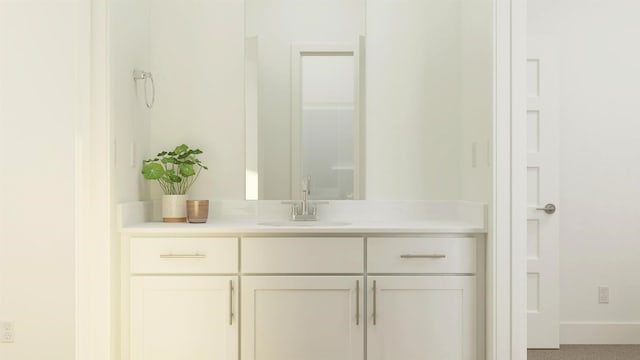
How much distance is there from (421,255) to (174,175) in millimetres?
1285

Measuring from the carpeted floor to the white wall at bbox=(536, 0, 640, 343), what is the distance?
0.21ft

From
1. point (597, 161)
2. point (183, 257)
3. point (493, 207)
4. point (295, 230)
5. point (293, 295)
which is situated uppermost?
point (597, 161)

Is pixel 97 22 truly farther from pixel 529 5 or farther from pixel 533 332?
pixel 533 332

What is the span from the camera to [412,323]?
8.55ft

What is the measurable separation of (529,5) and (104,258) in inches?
112

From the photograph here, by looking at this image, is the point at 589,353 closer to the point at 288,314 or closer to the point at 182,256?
the point at 288,314

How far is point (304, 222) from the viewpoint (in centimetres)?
296

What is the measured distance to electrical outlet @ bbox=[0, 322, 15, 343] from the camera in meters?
2.58

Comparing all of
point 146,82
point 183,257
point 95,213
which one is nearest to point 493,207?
point 183,257

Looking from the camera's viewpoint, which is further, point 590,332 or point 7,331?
point 590,332

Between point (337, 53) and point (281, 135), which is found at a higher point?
point (337, 53)

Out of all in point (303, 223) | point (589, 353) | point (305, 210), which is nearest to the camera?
point (303, 223)

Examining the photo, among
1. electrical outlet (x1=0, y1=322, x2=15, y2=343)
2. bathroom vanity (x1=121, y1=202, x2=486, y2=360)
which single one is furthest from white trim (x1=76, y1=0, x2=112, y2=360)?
electrical outlet (x1=0, y1=322, x2=15, y2=343)

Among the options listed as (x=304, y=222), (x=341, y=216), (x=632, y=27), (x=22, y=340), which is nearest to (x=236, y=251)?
(x=304, y=222)
